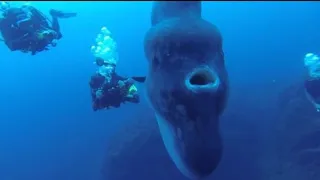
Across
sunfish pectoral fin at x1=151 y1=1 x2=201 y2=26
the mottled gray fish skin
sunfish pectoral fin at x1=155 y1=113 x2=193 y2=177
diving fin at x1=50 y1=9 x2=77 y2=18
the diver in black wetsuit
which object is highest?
sunfish pectoral fin at x1=151 y1=1 x2=201 y2=26

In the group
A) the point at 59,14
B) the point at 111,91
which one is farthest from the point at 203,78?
the point at 59,14

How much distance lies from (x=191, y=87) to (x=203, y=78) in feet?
0.64

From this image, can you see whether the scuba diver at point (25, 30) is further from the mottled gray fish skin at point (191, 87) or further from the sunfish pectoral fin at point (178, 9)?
the mottled gray fish skin at point (191, 87)

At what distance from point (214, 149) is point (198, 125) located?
0.30 meters

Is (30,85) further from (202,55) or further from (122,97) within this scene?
(202,55)

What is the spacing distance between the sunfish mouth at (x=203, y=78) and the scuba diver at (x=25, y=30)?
18.3 ft

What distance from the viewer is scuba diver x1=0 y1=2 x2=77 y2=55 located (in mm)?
8391

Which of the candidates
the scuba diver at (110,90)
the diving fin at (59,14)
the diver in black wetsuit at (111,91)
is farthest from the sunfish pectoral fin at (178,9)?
the diving fin at (59,14)

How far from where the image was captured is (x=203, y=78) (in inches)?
148

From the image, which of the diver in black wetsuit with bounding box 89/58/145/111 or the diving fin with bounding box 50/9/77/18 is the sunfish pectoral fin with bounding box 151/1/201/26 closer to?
the diver in black wetsuit with bounding box 89/58/145/111

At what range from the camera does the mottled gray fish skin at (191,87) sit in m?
3.73

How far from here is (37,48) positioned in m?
8.52

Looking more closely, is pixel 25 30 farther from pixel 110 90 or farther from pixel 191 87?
pixel 191 87

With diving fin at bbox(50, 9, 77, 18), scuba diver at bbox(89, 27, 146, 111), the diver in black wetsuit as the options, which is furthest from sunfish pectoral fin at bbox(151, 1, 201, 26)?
diving fin at bbox(50, 9, 77, 18)
